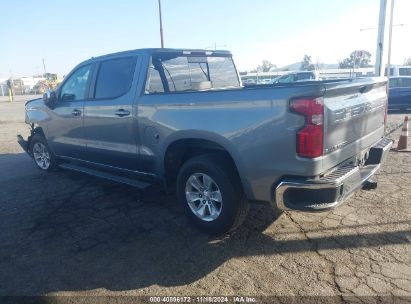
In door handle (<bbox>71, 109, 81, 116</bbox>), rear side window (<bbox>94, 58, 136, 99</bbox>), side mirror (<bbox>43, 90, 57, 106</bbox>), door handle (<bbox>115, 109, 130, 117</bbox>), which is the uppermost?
rear side window (<bbox>94, 58, 136, 99</bbox>)

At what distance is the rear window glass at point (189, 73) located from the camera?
447 centimetres

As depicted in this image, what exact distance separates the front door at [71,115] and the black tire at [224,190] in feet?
7.62

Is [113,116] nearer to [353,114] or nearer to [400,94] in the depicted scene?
[353,114]

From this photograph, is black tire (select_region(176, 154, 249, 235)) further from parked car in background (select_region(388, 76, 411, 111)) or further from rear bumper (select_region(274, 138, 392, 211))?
parked car in background (select_region(388, 76, 411, 111))

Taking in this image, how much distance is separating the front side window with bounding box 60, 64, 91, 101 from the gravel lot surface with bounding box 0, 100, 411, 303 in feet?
5.07

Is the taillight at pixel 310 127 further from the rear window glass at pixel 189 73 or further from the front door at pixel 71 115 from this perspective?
the front door at pixel 71 115

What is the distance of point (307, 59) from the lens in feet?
237

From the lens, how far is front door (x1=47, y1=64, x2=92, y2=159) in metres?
5.32

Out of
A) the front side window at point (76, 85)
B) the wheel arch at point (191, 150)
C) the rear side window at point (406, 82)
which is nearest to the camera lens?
the wheel arch at point (191, 150)

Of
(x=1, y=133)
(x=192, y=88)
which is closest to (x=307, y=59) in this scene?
(x=1, y=133)

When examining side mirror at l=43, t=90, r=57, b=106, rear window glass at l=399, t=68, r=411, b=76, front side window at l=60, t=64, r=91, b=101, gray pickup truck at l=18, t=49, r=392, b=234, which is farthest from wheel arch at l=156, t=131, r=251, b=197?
rear window glass at l=399, t=68, r=411, b=76

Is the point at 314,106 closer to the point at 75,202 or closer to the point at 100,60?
the point at 100,60

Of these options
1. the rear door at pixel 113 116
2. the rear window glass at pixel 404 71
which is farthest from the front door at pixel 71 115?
the rear window glass at pixel 404 71

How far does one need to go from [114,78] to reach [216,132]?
2.03m
